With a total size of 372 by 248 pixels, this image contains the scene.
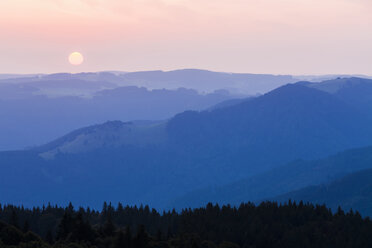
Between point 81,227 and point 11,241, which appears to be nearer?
point 11,241

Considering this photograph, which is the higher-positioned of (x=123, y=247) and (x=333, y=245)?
(x=123, y=247)

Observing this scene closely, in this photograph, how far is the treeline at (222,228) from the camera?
367 ft

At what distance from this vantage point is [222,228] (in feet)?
496

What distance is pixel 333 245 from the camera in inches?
5492

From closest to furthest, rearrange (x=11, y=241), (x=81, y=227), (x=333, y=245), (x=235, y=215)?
(x=11, y=241) < (x=81, y=227) < (x=333, y=245) < (x=235, y=215)

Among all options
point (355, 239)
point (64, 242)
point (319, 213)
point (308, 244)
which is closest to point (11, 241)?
point (64, 242)

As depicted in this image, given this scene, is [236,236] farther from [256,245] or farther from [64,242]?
[64,242]

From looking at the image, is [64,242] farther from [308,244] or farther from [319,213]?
[319,213]

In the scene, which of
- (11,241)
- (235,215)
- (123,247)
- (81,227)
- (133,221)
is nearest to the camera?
(123,247)

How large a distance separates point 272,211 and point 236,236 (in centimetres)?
3126

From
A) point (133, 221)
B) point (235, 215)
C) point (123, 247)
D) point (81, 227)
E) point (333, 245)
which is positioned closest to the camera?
point (123, 247)

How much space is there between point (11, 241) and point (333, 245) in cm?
7291

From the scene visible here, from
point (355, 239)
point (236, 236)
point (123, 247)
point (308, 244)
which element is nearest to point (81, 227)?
point (123, 247)

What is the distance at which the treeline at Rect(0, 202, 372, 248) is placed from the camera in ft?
367
